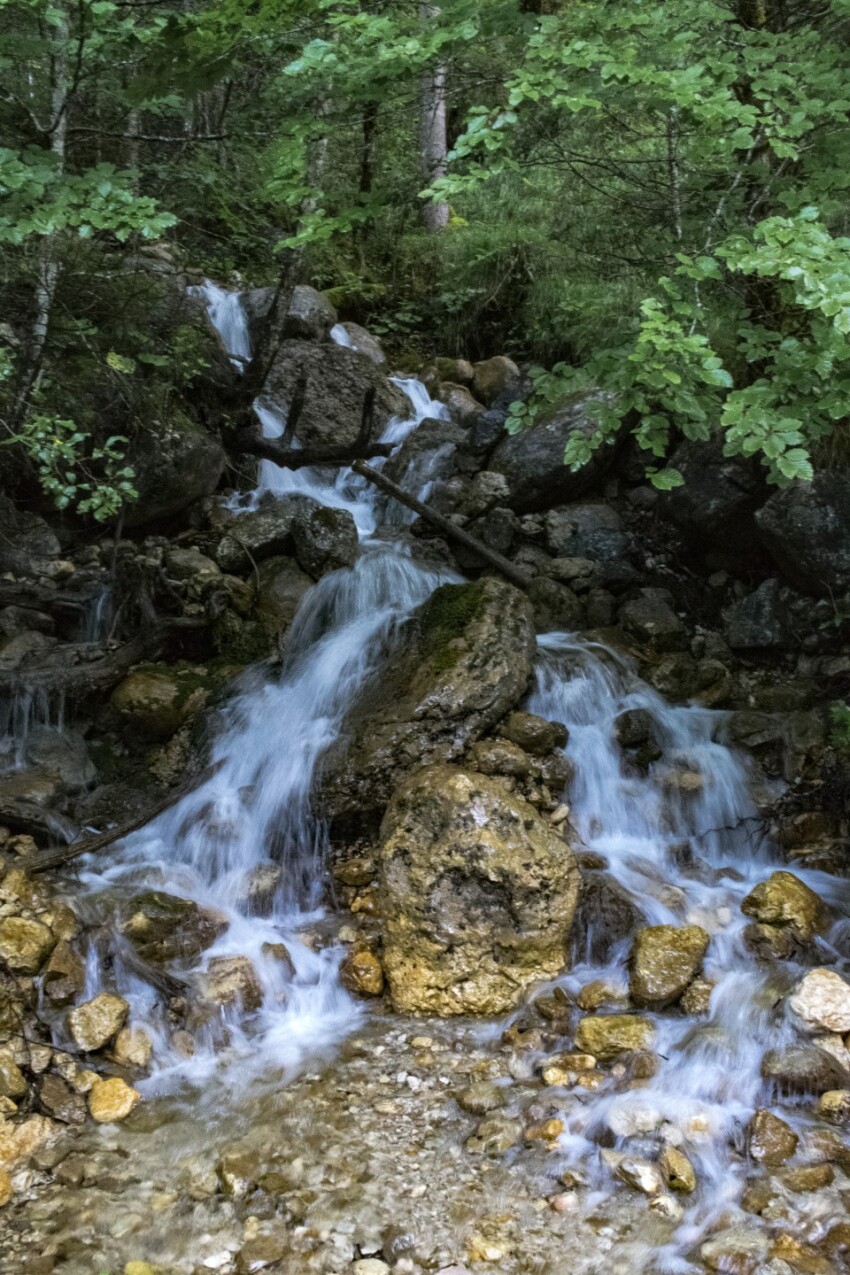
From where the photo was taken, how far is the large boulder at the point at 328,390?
31.5 ft

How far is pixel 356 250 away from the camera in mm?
12766

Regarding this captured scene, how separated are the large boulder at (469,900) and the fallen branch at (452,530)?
3363 mm

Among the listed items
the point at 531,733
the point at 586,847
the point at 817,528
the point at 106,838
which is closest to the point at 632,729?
the point at 531,733

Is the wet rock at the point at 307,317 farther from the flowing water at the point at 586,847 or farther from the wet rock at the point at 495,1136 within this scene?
the wet rock at the point at 495,1136

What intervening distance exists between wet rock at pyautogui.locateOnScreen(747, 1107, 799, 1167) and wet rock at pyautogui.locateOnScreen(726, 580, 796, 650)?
411 centimetres

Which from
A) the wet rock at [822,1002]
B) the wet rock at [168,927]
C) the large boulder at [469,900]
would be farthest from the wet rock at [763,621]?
the wet rock at [168,927]

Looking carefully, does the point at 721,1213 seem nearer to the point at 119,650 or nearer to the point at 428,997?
the point at 428,997

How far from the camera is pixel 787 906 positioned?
179 inches

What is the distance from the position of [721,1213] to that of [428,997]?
5.26 ft

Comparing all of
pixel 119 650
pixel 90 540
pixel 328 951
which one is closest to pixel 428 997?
pixel 328 951

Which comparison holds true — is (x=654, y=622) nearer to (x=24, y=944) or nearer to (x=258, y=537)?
(x=258, y=537)

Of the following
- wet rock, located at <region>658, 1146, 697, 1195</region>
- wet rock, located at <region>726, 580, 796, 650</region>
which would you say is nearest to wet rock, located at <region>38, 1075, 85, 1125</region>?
wet rock, located at <region>658, 1146, 697, 1195</region>

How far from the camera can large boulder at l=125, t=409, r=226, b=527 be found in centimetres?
726

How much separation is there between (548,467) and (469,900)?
515cm
